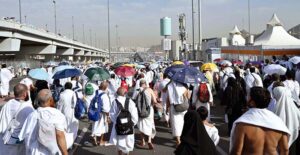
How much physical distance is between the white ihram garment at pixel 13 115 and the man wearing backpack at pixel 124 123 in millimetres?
2266

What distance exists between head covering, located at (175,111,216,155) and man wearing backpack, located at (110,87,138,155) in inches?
129

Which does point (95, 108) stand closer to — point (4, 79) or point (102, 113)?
point (102, 113)

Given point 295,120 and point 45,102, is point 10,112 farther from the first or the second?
point 295,120

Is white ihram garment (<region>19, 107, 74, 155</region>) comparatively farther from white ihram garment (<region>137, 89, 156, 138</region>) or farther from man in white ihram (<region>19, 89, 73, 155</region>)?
white ihram garment (<region>137, 89, 156, 138</region>)

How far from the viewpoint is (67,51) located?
8350cm

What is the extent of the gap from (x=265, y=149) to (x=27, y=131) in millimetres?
3103

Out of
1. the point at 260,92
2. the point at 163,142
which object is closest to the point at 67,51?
the point at 163,142

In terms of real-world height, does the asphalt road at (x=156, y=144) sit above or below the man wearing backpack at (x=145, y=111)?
below

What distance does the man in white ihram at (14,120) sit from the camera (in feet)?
20.3

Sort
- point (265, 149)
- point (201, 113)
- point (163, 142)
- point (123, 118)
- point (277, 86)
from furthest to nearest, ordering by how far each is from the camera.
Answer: point (163, 142), point (123, 118), point (277, 86), point (201, 113), point (265, 149)

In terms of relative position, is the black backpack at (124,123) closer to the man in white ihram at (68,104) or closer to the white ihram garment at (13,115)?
the man in white ihram at (68,104)

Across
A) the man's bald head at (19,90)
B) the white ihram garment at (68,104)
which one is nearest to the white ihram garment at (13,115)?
the man's bald head at (19,90)

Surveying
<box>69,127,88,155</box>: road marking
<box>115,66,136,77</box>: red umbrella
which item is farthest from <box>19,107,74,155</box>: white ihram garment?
<box>115,66,136,77</box>: red umbrella

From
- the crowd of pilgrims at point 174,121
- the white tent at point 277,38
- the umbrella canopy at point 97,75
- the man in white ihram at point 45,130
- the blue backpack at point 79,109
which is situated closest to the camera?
the crowd of pilgrims at point 174,121
